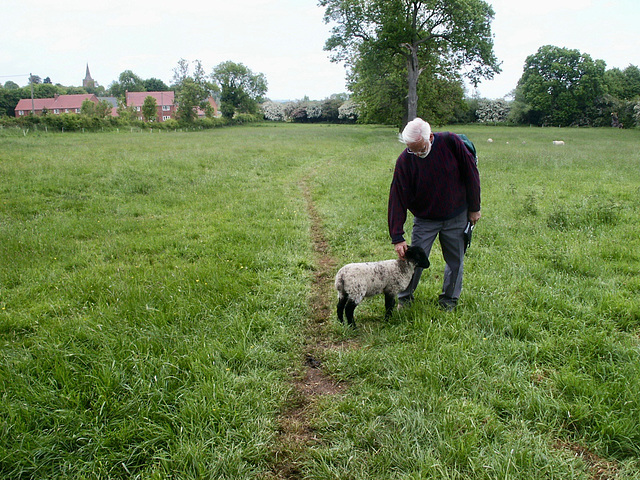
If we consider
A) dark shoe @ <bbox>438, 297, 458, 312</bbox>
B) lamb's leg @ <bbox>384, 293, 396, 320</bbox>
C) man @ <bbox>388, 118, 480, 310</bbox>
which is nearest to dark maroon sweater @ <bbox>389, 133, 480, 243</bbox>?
man @ <bbox>388, 118, 480, 310</bbox>

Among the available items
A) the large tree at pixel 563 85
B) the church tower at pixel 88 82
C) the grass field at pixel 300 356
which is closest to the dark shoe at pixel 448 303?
the grass field at pixel 300 356

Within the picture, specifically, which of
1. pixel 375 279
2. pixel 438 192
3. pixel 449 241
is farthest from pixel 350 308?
pixel 438 192

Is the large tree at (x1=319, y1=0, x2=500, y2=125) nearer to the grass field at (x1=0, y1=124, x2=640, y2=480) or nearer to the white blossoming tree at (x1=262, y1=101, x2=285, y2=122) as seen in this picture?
the grass field at (x1=0, y1=124, x2=640, y2=480)

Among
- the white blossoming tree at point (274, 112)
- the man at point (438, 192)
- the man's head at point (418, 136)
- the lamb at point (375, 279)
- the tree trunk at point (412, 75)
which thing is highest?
the white blossoming tree at point (274, 112)

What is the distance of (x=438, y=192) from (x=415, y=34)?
30.8 meters

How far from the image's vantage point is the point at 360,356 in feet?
13.1

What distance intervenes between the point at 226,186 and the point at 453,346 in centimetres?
1091

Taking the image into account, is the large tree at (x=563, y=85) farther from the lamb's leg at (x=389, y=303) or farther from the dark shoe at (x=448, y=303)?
the lamb's leg at (x=389, y=303)

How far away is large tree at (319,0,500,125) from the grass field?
2574 centimetres

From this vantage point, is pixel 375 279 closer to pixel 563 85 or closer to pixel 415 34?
pixel 415 34

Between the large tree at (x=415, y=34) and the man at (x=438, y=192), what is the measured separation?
28.6m

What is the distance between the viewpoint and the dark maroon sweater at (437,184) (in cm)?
434

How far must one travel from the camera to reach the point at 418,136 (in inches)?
159

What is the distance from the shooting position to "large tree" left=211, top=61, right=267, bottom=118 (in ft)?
286
